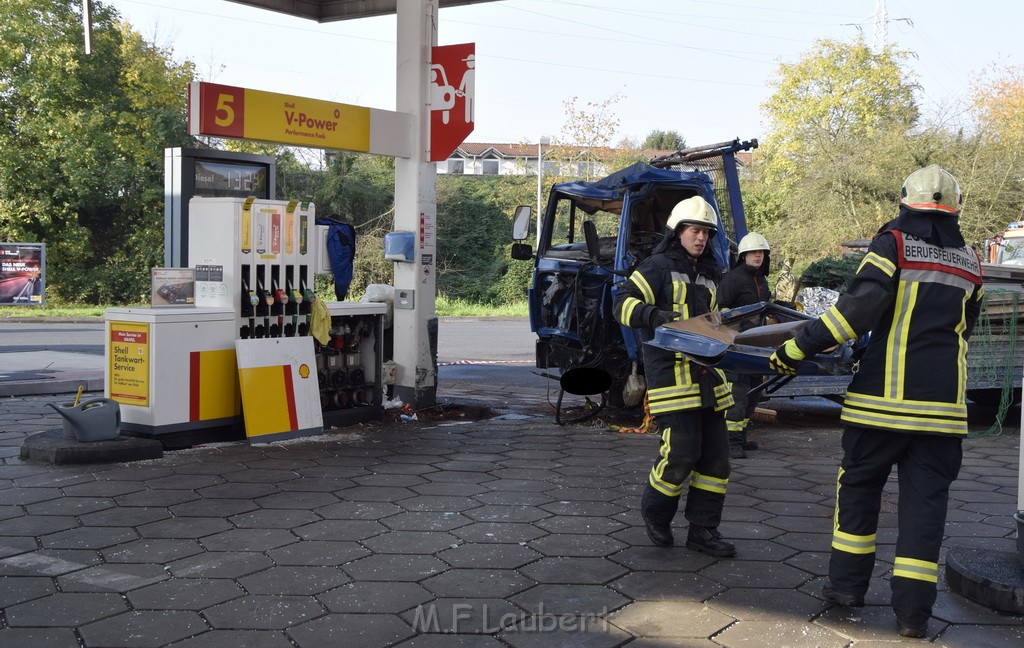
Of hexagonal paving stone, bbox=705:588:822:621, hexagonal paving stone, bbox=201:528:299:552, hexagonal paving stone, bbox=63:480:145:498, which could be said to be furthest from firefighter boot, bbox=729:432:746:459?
A: hexagonal paving stone, bbox=63:480:145:498

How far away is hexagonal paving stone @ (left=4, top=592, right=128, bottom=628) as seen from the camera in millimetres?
4078

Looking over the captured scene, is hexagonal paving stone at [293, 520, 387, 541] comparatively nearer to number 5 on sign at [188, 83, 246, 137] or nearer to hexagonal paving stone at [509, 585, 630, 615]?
hexagonal paving stone at [509, 585, 630, 615]

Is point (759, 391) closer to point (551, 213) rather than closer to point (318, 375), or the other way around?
point (551, 213)

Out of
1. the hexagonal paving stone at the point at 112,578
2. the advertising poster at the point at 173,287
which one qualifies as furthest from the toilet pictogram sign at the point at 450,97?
the hexagonal paving stone at the point at 112,578

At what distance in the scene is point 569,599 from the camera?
4.43 metres

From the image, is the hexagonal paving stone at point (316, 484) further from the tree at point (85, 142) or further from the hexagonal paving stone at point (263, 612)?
the tree at point (85, 142)

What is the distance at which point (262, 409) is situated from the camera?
8008 millimetres

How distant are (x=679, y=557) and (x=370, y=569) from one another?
158 centimetres

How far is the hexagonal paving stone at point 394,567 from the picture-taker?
186 inches

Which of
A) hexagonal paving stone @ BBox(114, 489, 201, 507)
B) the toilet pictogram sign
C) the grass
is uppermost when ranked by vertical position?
the toilet pictogram sign

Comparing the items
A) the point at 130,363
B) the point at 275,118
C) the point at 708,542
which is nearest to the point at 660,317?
the point at 708,542

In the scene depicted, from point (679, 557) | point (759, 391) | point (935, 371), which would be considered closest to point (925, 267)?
point (935, 371)

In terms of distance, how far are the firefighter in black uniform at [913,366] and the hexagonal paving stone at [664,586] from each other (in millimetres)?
728

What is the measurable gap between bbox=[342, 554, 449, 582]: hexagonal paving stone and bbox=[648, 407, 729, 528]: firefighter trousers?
124 cm
